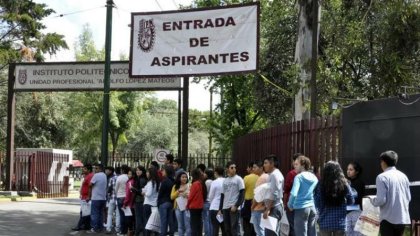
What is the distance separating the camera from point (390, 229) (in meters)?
7.88

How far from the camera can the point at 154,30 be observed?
16.6m

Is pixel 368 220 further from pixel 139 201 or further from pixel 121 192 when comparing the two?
pixel 121 192

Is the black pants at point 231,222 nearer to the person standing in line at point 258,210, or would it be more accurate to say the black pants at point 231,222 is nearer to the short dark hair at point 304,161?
the person standing in line at point 258,210

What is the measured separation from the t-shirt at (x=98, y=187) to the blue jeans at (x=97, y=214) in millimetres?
136

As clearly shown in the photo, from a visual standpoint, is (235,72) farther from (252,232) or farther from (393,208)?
(393,208)

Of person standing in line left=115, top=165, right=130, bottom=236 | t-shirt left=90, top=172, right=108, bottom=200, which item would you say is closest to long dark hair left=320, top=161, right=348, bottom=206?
person standing in line left=115, top=165, right=130, bottom=236

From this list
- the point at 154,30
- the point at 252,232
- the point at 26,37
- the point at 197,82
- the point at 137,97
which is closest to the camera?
the point at 252,232

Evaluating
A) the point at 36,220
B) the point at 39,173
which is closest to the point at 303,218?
the point at 36,220

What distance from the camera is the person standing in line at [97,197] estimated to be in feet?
51.8

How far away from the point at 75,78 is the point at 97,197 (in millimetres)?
8945

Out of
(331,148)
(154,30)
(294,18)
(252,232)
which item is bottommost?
(252,232)

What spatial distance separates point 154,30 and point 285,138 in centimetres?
485

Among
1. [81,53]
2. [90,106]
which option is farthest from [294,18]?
[81,53]

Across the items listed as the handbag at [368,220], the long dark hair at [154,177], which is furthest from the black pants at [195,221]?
the handbag at [368,220]
